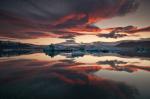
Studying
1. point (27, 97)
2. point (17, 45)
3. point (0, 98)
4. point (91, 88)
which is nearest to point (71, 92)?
point (91, 88)

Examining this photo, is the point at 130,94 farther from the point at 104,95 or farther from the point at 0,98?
the point at 0,98

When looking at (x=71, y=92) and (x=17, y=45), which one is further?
(x=17, y=45)

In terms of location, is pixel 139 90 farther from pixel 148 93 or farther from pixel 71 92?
pixel 71 92

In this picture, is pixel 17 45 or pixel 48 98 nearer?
pixel 48 98

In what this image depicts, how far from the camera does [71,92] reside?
594cm

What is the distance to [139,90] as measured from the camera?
6.07 metres

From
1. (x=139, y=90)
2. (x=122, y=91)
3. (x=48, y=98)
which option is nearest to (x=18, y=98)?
(x=48, y=98)

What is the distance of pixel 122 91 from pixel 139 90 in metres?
0.52

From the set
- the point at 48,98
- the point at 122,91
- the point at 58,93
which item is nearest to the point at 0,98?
the point at 48,98

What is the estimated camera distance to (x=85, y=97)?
5.33m

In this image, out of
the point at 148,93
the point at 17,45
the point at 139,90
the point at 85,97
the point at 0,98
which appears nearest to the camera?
the point at 0,98

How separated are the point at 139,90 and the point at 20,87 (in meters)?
3.69

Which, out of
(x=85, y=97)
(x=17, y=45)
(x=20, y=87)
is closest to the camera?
(x=85, y=97)

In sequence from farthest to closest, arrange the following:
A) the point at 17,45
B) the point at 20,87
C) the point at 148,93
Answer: the point at 17,45
the point at 20,87
the point at 148,93
